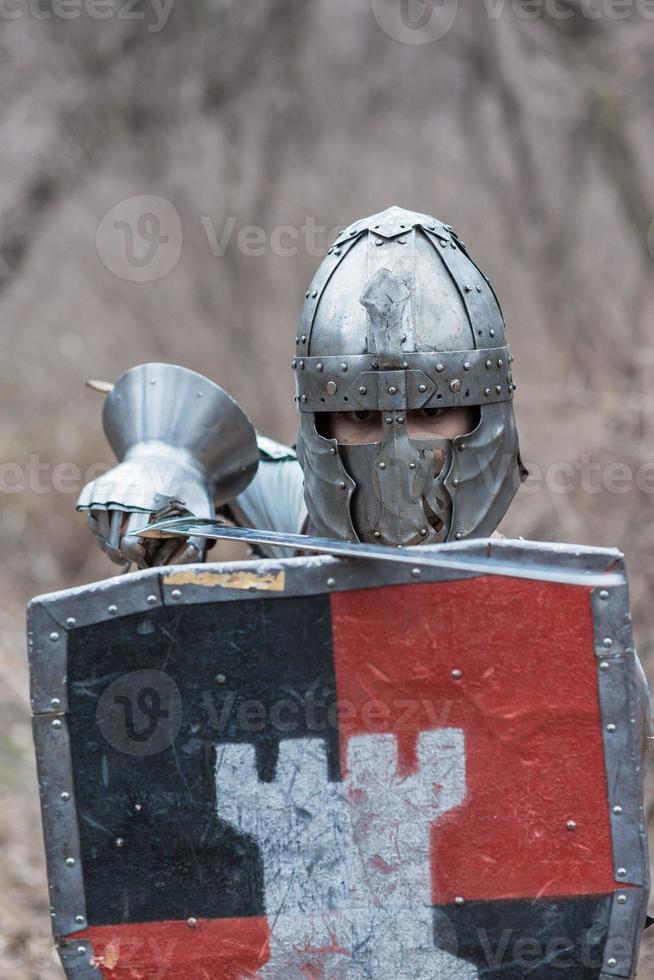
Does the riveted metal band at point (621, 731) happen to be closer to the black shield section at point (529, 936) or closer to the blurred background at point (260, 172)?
the black shield section at point (529, 936)

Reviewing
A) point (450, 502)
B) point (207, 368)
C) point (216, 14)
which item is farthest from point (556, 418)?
point (450, 502)

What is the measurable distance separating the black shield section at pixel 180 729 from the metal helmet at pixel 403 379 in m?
0.48

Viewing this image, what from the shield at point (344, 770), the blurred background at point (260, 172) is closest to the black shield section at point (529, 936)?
the shield at point (344, 770)

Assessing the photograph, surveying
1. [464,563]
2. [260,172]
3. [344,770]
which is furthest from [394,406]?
[260,172]

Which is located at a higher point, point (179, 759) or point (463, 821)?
A: point (179, 759)

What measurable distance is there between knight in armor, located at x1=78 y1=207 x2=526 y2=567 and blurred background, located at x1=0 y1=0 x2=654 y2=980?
196 inches

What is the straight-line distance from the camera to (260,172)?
7.88 metres

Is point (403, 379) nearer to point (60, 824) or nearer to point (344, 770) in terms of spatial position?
point (344, 770)

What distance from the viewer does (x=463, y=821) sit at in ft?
6.31

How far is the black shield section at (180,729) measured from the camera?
75.9 inches

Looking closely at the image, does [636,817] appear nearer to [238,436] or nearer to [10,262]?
[238,436]

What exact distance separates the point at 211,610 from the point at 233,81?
6.70 m

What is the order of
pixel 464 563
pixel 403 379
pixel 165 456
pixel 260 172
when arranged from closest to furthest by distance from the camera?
pixel 464 563
pixel 403 379
pixel 165 456
pixel 260 172

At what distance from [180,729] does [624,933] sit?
0.75 meters
